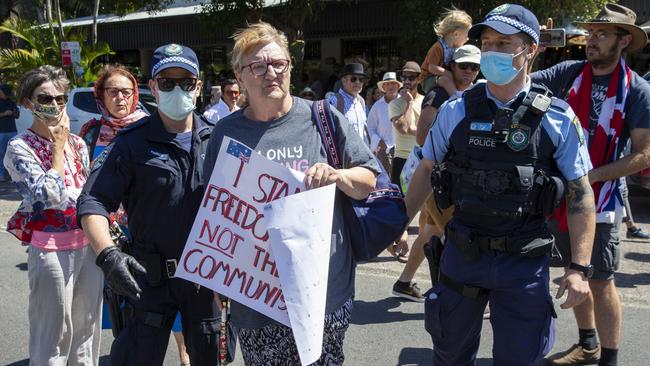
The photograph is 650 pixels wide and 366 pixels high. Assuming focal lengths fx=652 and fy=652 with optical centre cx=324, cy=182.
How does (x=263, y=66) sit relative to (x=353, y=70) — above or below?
above

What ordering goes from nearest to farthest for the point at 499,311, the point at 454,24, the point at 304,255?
the point at 304,255, the point at 499,311, the point at 454,24

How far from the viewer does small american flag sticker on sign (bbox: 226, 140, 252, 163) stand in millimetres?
2496

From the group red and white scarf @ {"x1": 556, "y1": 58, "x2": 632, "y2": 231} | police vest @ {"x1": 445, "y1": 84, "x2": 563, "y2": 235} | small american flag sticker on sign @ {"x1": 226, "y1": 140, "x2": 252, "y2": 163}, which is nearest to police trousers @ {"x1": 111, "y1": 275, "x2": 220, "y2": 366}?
small american flag sticker on sign @ {"x1": 226, "y1": 140, "x2": 252, "y2": 163}

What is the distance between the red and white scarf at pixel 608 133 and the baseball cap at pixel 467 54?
884 mm

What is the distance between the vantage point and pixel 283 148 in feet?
8.52

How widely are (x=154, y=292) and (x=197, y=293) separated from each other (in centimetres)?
19

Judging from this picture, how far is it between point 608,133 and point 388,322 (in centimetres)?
219

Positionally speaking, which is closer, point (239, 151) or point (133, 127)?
point (239, 151)

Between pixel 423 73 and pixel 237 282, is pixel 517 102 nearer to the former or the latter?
pixel 237 282

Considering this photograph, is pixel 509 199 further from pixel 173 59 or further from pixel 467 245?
pixel 173 59

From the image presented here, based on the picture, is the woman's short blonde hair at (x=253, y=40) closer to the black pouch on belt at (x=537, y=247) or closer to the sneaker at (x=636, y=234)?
the black pouch on belt at (x=537, y=247)

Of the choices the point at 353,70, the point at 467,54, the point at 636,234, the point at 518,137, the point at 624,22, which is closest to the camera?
the point at 518,137

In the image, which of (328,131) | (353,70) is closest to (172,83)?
(328,131)

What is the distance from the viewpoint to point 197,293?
2984mm
